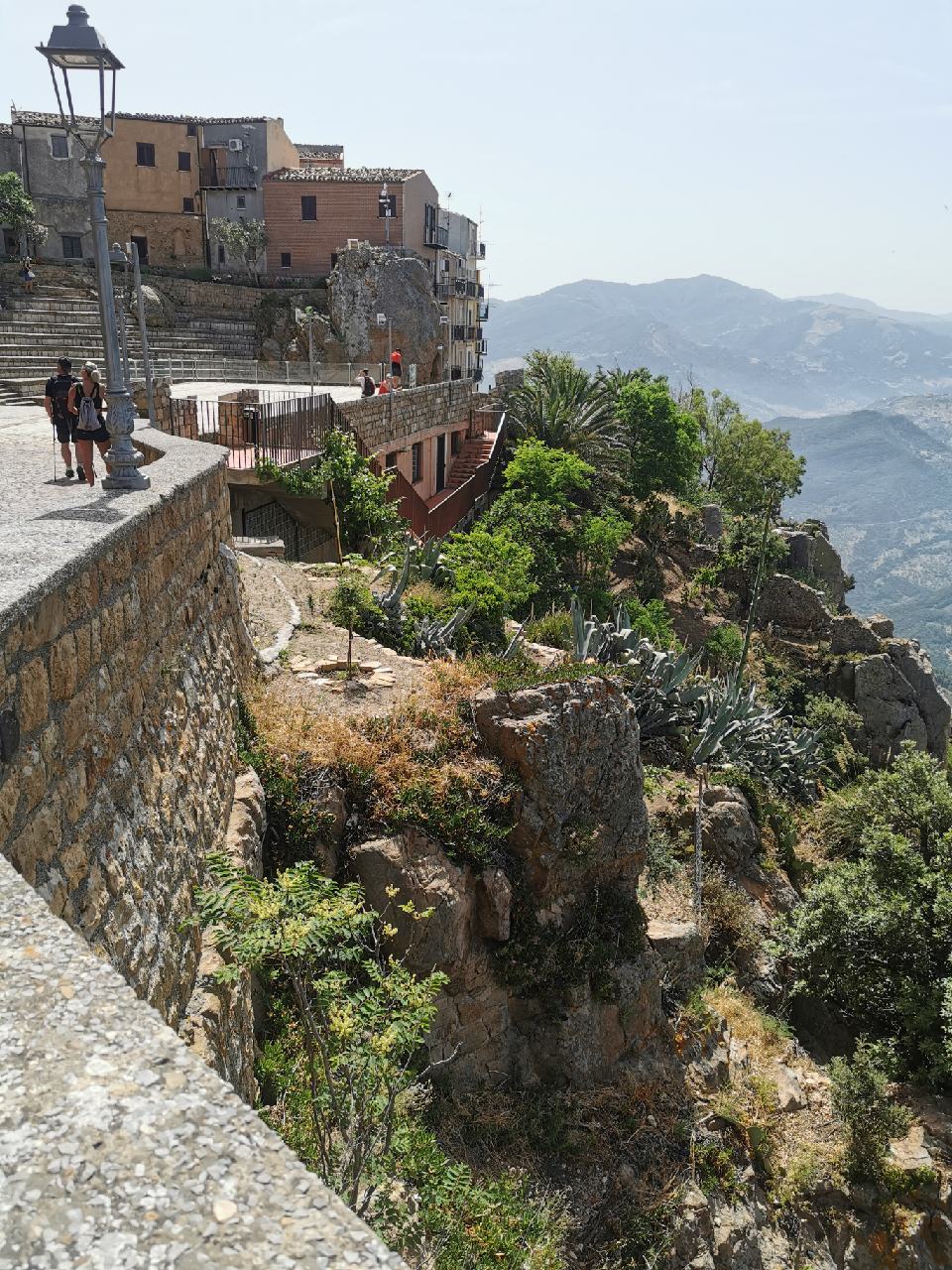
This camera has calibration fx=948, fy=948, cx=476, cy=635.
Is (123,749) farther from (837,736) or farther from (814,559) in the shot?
(814,559)

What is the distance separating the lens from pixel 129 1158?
1.63 m

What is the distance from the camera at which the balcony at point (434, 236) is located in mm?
45375

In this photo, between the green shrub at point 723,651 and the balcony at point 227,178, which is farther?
the balcony at point 227,178

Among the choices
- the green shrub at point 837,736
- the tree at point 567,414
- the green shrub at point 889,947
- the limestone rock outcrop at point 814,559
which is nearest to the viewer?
the green shrub at point 889,947

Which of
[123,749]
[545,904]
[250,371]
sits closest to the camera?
[123,749]

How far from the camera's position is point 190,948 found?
4855 mm

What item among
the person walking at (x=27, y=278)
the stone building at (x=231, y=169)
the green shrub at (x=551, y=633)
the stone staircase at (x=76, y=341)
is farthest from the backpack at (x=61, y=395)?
the stone building at (x=231, y=169)

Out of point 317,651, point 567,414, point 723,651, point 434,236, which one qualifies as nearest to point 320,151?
point 434,236

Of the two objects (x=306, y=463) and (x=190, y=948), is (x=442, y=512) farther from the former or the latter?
(x=190, y=948)

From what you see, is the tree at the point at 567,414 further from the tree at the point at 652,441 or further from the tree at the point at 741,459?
Answer: the tree at the point at 741,459

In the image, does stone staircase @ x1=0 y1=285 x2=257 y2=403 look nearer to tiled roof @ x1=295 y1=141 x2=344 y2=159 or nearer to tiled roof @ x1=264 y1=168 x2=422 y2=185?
tiled roof @ x1=264 y1=168 x2=422 y2=185

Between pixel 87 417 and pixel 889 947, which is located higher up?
pixel 87 417

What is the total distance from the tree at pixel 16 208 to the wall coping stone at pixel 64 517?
3217 centimetres

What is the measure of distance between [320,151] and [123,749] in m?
53.9
